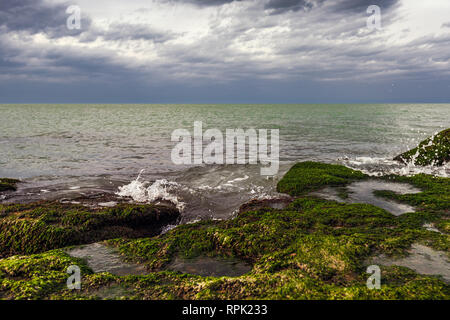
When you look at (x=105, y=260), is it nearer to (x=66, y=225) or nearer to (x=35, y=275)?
(x=35, y=275)

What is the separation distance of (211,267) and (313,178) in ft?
23.2

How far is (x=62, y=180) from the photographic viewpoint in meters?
14.4

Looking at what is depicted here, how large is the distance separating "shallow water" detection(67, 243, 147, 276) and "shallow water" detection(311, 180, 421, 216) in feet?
21.4

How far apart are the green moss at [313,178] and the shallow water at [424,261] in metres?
5.06

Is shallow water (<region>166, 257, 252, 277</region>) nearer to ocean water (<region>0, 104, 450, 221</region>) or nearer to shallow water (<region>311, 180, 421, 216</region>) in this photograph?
ocean water (<region>0, 104, 450, 221</region>)

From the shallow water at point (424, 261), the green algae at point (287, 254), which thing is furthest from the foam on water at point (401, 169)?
the shallow water at point (424, 261)

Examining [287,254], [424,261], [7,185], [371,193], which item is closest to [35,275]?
[287,254]

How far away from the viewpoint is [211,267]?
199 inches

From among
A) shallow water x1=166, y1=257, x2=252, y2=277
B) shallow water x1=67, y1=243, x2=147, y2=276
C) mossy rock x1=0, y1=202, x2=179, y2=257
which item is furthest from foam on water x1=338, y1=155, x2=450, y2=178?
shallow water x1=67, y1=243, x2=147, y2=276

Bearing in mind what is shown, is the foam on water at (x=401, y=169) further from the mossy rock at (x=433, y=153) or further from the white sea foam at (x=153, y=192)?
the white sea foam at (x=153, y=192)

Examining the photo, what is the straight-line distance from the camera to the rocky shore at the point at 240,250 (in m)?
3.94

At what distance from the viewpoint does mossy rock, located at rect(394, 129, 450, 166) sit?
14039mm

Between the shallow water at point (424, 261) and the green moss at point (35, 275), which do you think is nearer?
the green moss at point (35, 275)
